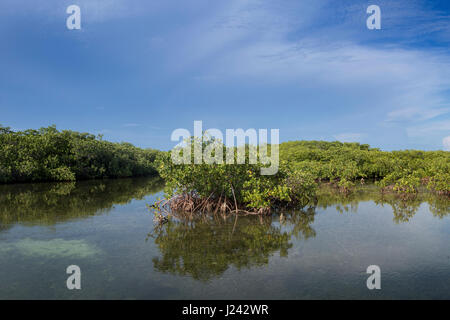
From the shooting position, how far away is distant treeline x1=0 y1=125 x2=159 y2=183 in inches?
1056

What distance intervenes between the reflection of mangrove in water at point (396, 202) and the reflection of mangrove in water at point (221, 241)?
309cm

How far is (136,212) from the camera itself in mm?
13375

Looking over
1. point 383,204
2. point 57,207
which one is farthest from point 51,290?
point 383,204

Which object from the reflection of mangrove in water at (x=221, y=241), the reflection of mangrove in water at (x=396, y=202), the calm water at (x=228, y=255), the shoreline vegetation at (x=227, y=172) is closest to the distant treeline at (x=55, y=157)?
the shoreline vegetation at (x=227, y=172)

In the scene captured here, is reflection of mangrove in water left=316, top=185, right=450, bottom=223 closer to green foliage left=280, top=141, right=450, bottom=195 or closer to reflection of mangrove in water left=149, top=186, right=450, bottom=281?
reflection of mangrove in water left=149, top=186, right=450, bottom=281

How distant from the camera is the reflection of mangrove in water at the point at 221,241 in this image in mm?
6734

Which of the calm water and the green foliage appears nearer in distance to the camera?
the calm water

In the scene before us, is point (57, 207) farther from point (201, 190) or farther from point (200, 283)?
point (200, 283)

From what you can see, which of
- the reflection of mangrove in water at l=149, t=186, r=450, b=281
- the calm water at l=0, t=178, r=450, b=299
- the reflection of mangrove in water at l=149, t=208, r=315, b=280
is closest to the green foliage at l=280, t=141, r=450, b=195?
the reflection of mangrove in water at l=149, t=186, r=450, b=281

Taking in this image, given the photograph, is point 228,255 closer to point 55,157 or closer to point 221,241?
point 221,241

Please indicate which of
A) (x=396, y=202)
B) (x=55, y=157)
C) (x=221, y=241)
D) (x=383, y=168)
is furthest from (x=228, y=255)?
(x=55, y=157)

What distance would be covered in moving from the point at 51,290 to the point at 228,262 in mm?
3535

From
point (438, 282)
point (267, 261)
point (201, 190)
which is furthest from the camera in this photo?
point (201, 190)

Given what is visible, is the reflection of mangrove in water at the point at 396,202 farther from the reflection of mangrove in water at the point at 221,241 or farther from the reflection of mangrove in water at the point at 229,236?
the reflection of mangrove in water at the point at 221,241
